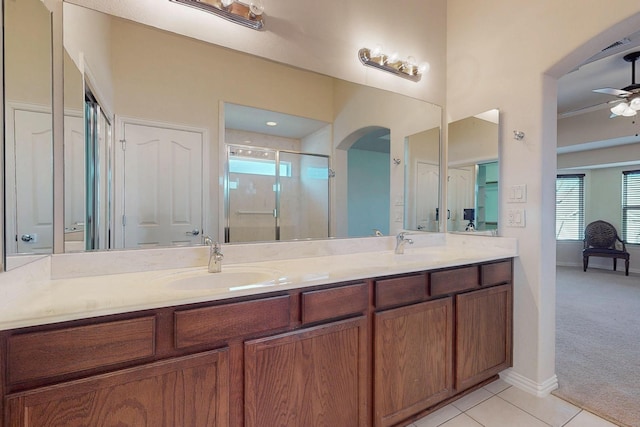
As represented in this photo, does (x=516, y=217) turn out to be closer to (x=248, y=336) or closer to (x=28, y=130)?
(x=248, y=336)

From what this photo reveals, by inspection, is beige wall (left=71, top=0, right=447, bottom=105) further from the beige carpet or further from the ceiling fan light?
the ceiling fan light

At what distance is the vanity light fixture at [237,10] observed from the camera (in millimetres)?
1511

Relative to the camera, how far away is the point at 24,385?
0.82 metres

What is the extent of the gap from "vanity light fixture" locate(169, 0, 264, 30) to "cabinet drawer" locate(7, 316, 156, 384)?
1.48 meters

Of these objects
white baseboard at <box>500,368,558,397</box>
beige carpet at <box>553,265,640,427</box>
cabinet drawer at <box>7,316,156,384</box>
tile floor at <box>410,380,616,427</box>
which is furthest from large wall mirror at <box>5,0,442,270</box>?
beige carpet at <box>553,265,640,427</box>

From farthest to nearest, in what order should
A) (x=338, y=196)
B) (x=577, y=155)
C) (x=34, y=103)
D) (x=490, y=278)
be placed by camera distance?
1. (x=577, y=155)
2. (x=338, y=196)
3. (x=490, y=278)
4. (x=34, y=103)

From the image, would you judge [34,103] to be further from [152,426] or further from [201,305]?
[152,426]

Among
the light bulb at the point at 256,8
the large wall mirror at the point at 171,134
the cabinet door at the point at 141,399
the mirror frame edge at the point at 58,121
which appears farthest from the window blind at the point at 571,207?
the mirror frame edge at the point at 58,121

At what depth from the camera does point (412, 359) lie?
1565 mm

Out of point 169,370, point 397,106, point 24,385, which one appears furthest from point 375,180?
point 24,385

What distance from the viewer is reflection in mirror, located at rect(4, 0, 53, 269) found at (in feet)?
3.17

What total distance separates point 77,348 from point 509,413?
2141mm

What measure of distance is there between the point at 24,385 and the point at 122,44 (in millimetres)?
1401

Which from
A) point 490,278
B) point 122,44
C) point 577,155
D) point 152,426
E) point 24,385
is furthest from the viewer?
point 577,155
